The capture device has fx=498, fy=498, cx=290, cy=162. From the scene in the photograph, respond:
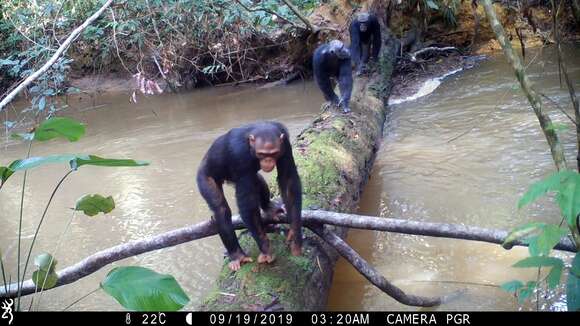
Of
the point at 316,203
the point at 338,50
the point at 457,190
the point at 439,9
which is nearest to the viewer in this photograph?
the point at 316,203

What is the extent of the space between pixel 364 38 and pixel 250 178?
5.96 m

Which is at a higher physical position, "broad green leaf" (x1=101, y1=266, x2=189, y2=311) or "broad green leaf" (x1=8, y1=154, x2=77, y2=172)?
"broad green leaf" (x1=8, y1=154, x2=77, y2=172)

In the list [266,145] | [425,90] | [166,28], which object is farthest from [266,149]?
[166,28]

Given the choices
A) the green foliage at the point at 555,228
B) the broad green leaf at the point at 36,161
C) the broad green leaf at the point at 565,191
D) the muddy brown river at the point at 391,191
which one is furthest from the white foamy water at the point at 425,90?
the broad green leaf at the point at 36,161

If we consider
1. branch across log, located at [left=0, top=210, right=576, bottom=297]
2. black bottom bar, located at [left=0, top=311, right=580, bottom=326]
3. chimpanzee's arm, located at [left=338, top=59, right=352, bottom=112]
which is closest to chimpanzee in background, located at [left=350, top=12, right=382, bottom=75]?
chimpanzee's arm, located at [left=338, top=59, right=352, bottom=112]

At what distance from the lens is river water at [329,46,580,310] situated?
11.2ft

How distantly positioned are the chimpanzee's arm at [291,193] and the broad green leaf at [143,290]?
49.2 inches

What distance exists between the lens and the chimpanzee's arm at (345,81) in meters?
6.17

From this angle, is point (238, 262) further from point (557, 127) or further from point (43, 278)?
point (557, 127)

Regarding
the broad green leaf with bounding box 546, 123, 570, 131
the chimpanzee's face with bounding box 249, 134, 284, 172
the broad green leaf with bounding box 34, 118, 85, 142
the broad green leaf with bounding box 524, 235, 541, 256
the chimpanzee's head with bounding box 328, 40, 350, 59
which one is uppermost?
the broad green leaf with bounding box 34, 118, 85, 142

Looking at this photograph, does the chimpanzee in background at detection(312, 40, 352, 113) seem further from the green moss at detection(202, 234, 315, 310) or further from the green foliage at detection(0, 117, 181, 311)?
the green foliage at detection(0, 117, 181, 311)

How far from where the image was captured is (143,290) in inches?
73.7

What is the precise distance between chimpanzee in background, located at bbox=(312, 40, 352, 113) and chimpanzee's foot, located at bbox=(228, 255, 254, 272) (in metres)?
3.61

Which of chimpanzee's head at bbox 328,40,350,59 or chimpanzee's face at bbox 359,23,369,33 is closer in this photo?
chimpanzee's head at bbox 328,40,350,59
